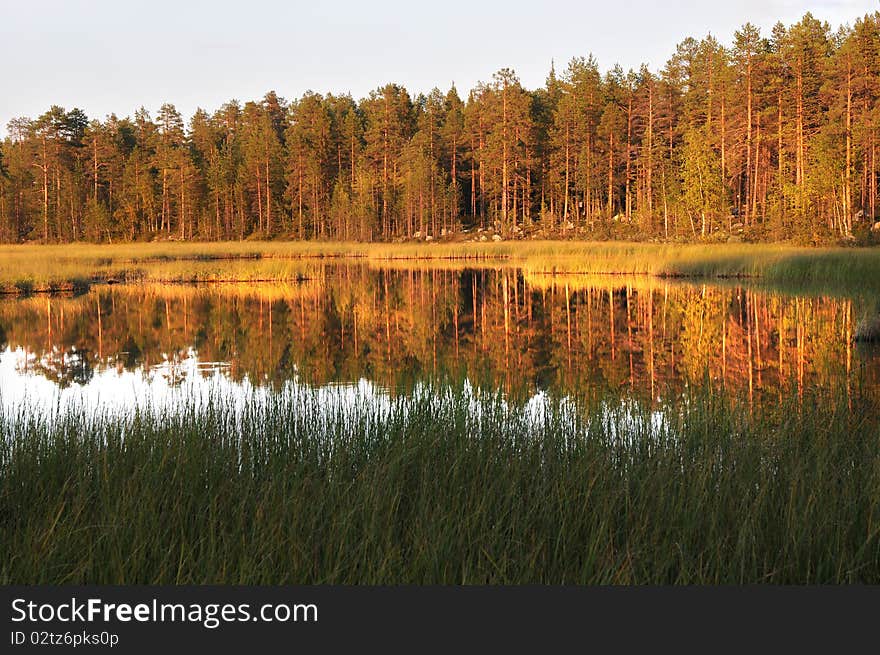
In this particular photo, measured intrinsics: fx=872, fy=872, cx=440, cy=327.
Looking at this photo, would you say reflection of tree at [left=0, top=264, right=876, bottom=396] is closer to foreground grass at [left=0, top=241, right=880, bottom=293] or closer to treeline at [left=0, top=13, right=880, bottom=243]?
foreground grass at [left=0, top=241, right=880, bottom=293]

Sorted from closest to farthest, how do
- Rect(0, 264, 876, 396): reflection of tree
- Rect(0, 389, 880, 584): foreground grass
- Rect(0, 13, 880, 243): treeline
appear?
Rect(0, 389, 880, 584): foreground grass → Rect(0, 264, 876, 396): reflection of tree → Rect(0, 13, 880, 243): treeline

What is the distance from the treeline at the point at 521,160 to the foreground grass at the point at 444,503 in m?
35.7

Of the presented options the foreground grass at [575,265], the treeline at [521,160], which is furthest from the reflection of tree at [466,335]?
the treeline at [521,160]

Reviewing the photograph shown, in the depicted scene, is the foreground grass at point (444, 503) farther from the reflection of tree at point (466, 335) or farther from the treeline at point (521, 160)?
the treeline at point (521, 160)

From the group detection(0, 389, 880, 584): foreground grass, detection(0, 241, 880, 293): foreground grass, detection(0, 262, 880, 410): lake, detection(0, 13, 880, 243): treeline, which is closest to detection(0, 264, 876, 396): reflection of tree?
detection(0, 262, 880, 410): lake

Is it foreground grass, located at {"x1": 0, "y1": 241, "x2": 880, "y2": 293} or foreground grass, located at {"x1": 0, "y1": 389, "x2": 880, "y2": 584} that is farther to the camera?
foreground grass, located at {"x1": 0, "y1": 241, "x2": 880, "y2": 293}

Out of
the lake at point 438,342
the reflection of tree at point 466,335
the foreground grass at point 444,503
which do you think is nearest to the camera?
the foreground grass at point 444,503

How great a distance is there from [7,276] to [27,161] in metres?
65.3

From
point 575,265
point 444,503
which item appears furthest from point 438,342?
point 575,265

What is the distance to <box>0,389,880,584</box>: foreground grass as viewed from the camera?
4.41m

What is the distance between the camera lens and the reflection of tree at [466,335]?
13.7 m

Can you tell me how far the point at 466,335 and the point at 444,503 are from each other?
14.7 metres

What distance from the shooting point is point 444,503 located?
524cm

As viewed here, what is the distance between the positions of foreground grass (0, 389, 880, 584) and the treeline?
35723 millimetres
